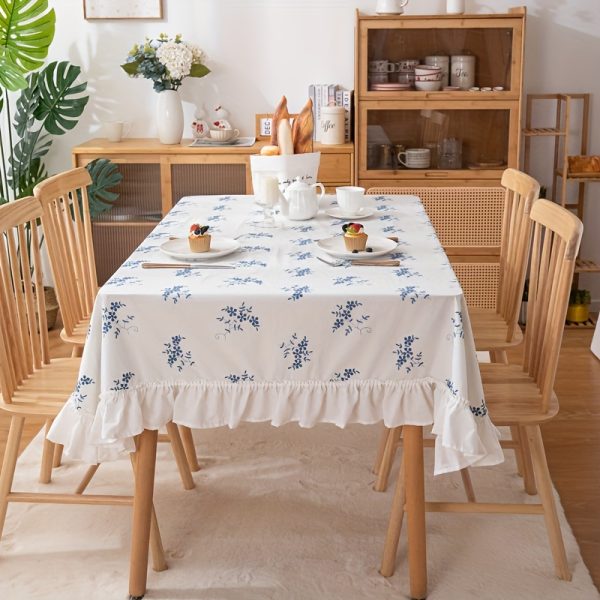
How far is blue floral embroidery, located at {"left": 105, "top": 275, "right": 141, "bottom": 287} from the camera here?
215cm

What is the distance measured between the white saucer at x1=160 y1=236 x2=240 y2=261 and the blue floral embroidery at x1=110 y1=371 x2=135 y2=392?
0.37 metres

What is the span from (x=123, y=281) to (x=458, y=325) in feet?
2.50

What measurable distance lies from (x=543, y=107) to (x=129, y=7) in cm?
201

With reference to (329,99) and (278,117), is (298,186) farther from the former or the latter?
(329,99)

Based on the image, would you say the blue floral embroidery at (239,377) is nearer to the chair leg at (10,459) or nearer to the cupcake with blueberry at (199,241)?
the cupcake with blueberry at (199,241)

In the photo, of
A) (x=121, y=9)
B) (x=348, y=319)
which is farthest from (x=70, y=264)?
(x=121, y=9)

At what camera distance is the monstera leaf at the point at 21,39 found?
3.79 meters

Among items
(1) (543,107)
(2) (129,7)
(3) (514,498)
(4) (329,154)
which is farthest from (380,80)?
(3) (514,498)

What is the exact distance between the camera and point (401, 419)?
2139 mm

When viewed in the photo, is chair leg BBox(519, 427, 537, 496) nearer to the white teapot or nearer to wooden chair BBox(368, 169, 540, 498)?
wooden chair BBox(368, 169, 540, 498)

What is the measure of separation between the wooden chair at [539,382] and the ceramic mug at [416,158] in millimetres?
1850

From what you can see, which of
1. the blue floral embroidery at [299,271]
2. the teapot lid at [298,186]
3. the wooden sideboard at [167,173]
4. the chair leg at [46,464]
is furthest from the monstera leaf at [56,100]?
the blue floral embroidery at [299,271]

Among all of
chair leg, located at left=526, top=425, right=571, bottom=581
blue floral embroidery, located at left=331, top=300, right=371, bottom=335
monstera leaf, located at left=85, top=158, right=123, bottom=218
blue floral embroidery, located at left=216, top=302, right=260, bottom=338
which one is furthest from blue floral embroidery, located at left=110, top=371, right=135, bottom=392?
monstera leaf, located at left=85, top=158, right=123, bottom=218

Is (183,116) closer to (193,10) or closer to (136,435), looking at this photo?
(193,10)
